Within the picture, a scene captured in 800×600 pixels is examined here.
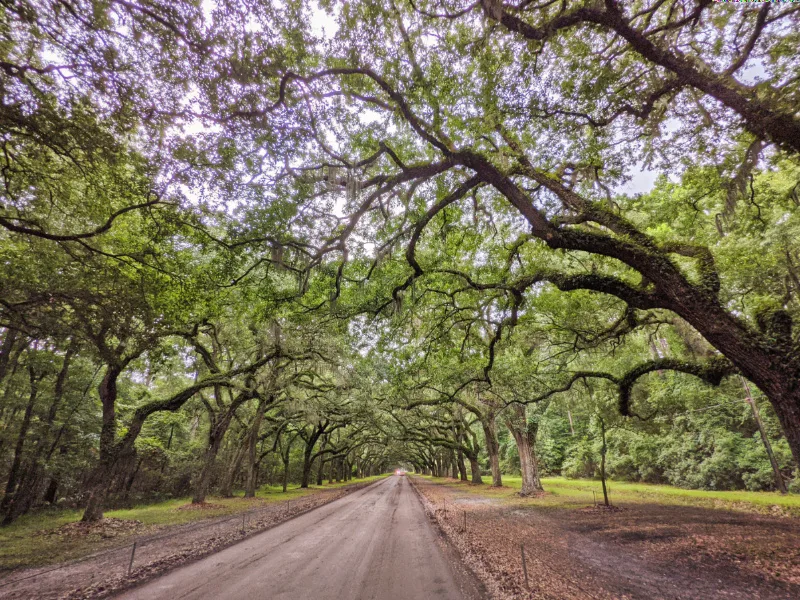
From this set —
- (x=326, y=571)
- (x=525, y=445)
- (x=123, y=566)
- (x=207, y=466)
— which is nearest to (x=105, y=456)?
(x=207, y=466)

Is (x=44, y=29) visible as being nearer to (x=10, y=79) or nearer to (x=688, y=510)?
(x=10, y=79)

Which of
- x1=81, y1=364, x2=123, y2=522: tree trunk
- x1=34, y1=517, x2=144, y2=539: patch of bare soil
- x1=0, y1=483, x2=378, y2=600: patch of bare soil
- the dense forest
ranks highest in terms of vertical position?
the dense forest

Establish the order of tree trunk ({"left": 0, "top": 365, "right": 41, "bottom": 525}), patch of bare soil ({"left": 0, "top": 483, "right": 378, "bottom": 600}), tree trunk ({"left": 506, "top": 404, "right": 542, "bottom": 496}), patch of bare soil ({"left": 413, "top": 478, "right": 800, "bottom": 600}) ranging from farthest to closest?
tree trunk ({"left": 506, "top": 404, "right": 542, "bottom": 496})
tree trunk ({"left": 0, "top": 365, "right": 41, "bottom": 525})
patch of bare soil ({"left": 0, "top": 483, "right": 378, "bottom": 600})
patch of bare soil ({"left": 413, "top": 478, "right": 800, "bottom": 600})

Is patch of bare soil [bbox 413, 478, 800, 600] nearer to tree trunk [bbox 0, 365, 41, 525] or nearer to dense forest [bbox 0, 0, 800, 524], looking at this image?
dense forest [bbox 0, 0, 800, 524]

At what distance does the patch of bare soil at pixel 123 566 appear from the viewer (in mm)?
5750

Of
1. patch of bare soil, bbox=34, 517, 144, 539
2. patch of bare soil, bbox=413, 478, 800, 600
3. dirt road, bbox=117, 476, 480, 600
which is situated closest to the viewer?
patch of bare soil, bbox=413, 478, 800, 600

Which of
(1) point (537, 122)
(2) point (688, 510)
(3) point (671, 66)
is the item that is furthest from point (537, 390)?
(3) point (671, 66)

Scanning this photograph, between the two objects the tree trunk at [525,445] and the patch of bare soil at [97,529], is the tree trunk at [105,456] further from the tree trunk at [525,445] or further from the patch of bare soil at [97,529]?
the tree trunk at [525,445]

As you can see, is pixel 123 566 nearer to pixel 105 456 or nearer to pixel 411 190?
pixel 105 456

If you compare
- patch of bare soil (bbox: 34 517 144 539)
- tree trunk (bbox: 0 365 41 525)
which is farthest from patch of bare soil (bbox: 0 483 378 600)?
tree trunk (bbox: 0 365 41 525)

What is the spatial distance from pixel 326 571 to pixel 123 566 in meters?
4.34

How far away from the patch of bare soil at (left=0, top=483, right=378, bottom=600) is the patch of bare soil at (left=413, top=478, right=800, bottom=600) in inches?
250

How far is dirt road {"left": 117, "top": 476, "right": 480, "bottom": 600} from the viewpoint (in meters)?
5.43

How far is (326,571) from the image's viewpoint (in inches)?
259
